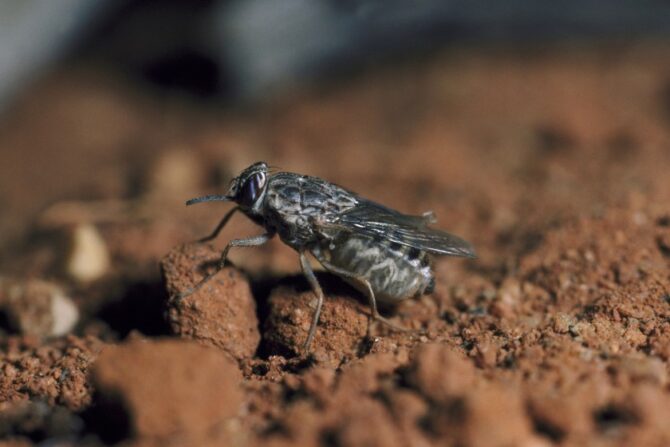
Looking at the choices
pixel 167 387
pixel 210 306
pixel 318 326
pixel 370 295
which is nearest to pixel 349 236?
pixel 370 295

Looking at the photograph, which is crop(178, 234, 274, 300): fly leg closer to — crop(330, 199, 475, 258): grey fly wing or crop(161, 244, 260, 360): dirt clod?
crop(161, 244, 260, 360): dirt clod

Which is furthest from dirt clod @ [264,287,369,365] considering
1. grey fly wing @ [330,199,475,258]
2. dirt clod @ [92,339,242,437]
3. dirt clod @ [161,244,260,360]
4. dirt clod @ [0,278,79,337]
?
dirt clod @ [0,278,79,337]

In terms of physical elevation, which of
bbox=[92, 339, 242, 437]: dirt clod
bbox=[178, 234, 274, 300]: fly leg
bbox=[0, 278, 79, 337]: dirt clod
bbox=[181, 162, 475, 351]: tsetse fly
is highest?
bbox=[181, 162, 475, 351]: tsetse fly

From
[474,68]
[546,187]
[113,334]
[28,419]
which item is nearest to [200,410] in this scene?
[28,419]

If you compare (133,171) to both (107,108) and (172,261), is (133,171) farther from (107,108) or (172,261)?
(172,261)

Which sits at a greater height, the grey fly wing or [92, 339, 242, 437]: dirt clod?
the grey fly wing

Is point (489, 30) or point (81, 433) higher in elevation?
point (489, 30)
